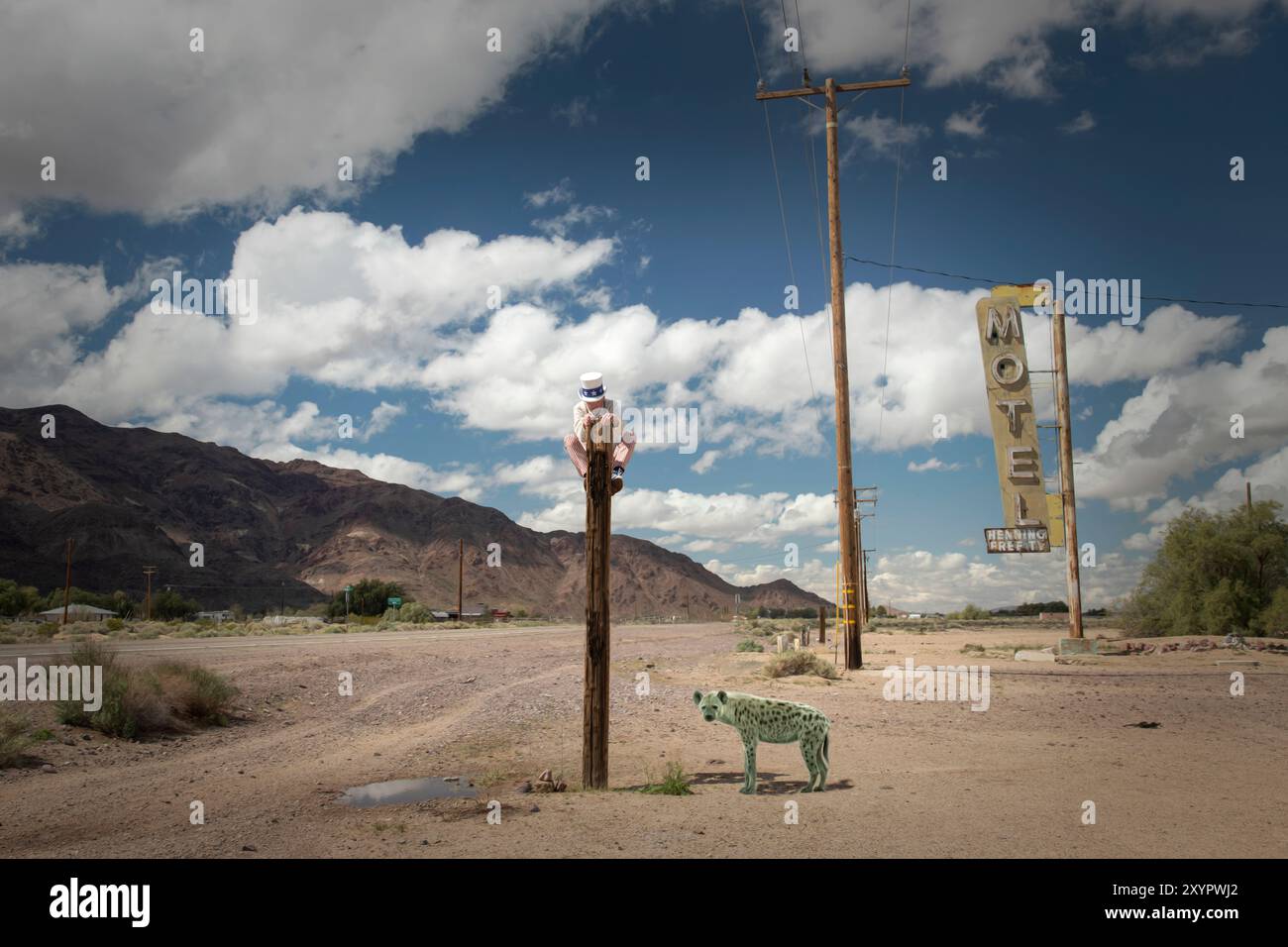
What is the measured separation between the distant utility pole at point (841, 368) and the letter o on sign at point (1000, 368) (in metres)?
5.74

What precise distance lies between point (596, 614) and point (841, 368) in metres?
13.5

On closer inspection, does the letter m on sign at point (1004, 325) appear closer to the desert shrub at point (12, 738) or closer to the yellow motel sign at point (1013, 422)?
the yellow motel sign at point (1013, 422)

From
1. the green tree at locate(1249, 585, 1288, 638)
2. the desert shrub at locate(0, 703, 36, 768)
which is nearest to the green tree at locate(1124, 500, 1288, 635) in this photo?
the green tree at locate(1249, 585, 1288, 638)

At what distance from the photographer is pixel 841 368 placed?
69.6 ft

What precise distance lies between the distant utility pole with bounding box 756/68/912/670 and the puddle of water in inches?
480

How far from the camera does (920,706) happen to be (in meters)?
15.9

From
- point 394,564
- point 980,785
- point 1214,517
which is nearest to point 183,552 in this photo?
point 394,564

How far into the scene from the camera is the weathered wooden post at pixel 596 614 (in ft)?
30.5

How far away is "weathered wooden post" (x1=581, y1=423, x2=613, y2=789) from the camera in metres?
9.29

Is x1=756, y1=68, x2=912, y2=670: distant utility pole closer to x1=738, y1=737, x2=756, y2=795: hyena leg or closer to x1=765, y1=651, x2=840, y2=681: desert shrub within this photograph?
x1=765, y1=651, x2=840, y2=681: desert shrub

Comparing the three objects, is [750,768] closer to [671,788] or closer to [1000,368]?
[671,788]

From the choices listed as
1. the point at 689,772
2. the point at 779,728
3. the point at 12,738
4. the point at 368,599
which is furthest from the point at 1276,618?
the point at 368,599

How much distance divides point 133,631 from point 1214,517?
148 ft
